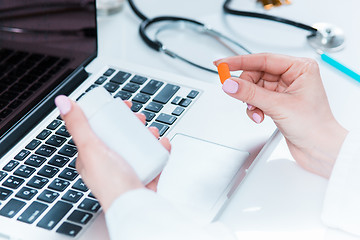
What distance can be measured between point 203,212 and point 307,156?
5.2 inches

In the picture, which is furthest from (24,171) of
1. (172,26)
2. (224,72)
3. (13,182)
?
(172,26)

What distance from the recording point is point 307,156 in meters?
0.54

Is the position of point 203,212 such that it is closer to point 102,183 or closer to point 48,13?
point 102,183

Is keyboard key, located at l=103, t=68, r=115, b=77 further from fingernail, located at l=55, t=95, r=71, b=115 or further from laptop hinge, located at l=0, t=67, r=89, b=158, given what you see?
fingernail, located at l=55, t=95, r=71, b=115

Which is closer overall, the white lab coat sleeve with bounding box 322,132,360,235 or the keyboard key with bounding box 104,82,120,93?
the white lab coat sleeve with bounding box 322,132,360,235

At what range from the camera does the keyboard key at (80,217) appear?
477 mm

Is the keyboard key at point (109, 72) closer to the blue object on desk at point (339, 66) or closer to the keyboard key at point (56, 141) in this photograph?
the keyboard key at point (56, 141)

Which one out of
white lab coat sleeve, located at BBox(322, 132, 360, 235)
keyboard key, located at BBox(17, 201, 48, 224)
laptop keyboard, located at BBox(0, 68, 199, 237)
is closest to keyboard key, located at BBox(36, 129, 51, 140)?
laptop keyboard, located at BBox(0, 68, 199, 237)

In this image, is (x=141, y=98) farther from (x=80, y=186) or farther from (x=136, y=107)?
(x=80, y=186)

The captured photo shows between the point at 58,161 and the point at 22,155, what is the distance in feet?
0.13

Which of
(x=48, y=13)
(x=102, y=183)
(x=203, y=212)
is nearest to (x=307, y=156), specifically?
(x=203, y=212)

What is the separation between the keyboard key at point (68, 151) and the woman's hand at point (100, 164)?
0.12 meters

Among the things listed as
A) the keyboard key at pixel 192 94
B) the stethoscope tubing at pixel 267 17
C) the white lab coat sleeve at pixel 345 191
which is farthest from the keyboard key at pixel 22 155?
the stethoscope tubing at pixel 267 17

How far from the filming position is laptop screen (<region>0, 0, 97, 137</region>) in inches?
22.5
